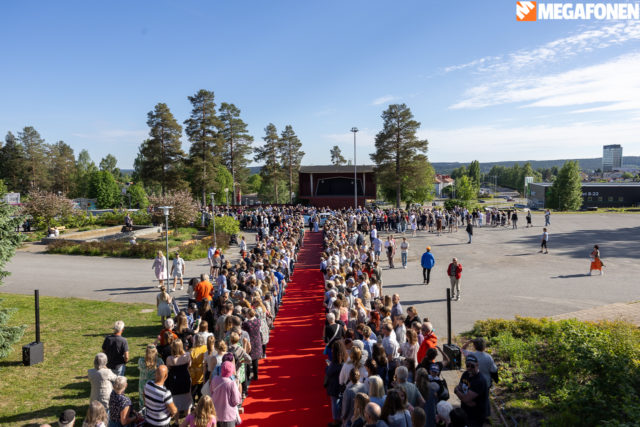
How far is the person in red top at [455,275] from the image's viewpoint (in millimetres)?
12727

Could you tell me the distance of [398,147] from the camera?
48719 millimetres

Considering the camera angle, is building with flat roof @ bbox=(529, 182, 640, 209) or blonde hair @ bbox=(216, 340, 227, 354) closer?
blonde hair @ bbox=(216, 340, 227, 354)

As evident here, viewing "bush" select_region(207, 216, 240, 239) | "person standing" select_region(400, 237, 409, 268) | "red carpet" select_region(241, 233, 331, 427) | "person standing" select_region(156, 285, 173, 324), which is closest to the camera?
"red carpet" select_region(241, 233, 331, 427)

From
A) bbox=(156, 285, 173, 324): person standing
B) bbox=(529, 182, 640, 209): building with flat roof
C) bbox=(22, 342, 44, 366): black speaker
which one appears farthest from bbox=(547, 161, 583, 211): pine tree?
bbox=(22, 342, 44, 366): black speaker

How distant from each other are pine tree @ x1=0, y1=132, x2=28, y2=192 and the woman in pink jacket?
79092mm

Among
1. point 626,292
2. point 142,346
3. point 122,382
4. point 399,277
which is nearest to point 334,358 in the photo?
point 122,382

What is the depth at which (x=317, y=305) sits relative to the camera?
42.8 feet

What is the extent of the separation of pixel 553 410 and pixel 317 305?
25.3ft

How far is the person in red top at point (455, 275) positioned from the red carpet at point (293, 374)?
4490 millimetres

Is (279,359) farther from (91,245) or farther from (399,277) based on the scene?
(91,245)

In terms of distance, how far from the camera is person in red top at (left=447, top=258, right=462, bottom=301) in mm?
12727

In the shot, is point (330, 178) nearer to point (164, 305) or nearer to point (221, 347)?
point (164, 305)

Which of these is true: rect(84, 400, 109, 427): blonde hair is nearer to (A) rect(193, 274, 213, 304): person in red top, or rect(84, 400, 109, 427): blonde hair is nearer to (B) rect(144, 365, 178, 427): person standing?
(B) rect(144, 365, 178, 427): person standing

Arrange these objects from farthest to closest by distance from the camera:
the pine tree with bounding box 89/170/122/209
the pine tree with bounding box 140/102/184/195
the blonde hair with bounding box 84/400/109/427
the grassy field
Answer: the pine tree with bounding box 89/170/122/209 → the pine tree with bounding box 140/102/184/195 → the grassy field → the blonde hair with bounding box 84/400/109/427
